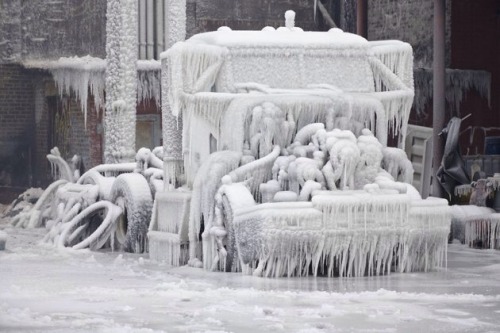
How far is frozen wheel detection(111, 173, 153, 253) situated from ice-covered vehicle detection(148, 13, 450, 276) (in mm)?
721

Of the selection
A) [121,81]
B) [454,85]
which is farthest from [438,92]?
[454,85]

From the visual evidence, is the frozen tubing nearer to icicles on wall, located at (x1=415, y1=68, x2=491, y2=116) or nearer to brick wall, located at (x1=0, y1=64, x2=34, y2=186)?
icicles on wall, located at (x1=415, y1=68, x2=491, y2=116)

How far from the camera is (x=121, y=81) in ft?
73.3

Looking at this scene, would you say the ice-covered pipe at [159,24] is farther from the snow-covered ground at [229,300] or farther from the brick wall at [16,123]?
the snow-covered ground at [229,300]

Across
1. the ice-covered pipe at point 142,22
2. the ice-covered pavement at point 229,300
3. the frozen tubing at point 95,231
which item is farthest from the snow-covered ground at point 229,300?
the ice-covered pipe at point 142,22

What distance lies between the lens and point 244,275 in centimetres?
1407

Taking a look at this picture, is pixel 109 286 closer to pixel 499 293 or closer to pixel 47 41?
pixel 499 293

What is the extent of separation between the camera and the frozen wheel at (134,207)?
17.0 meters

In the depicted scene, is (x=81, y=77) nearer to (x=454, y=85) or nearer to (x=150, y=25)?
(x=150, y=25)

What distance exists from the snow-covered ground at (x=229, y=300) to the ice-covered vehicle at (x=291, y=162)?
311mm

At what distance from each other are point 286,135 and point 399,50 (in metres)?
2.11

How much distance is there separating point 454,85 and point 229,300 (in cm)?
1724

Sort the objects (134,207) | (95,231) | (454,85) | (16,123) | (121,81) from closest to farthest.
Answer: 1. (134,207)
2. (95,231)
3. (121,81)
4. (454,85)
5. (16,123)

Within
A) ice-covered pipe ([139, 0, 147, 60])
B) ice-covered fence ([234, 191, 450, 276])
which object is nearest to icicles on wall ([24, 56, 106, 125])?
ice-covered pipe ([139, 0, 147, 60])
